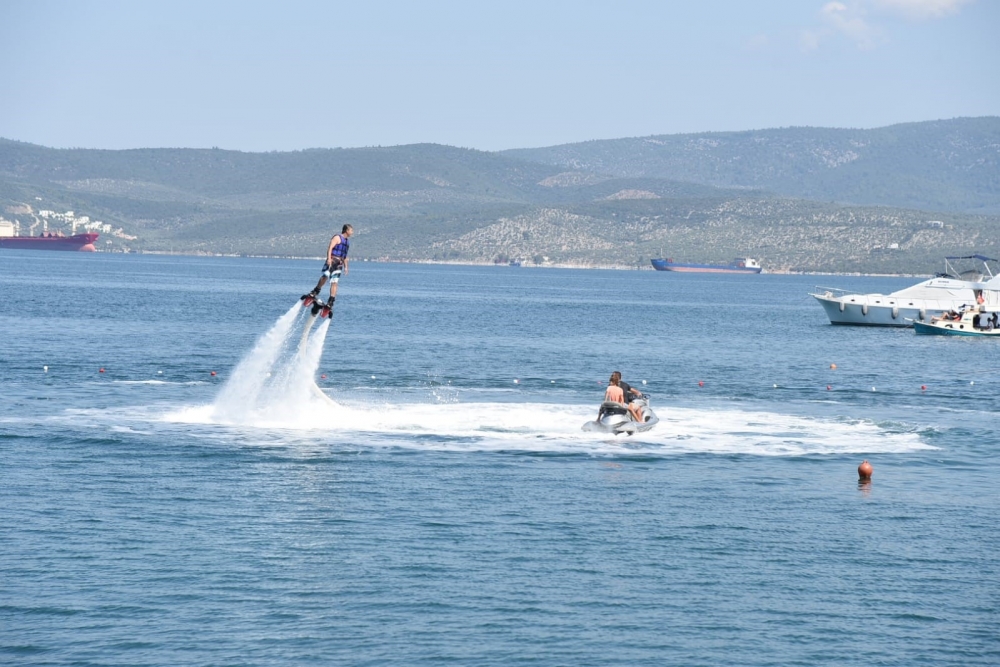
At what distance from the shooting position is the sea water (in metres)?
21.7

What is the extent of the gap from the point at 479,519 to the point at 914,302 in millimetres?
86499

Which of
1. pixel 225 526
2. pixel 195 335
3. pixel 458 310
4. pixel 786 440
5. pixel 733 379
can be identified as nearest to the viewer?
pixel 225 526

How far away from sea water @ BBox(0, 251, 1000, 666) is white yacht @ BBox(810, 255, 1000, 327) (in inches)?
1834

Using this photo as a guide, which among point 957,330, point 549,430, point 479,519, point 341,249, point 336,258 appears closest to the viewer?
point 479,519

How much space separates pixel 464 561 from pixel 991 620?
9320mm

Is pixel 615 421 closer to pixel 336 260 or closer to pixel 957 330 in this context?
pixel 336 260

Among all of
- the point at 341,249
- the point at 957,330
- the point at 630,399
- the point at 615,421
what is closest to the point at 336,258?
the point at 341,249

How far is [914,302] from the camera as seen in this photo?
10862cm

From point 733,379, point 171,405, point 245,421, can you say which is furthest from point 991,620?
point 733,379

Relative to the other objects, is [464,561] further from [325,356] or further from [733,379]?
[325,356]

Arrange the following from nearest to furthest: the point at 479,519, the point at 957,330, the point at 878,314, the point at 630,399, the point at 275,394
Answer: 1. the point at 479,519
2. the point at 630,399
3. the point at 275,394
4. the point at 957,330
5. the point at 878,314

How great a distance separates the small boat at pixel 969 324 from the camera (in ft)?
315

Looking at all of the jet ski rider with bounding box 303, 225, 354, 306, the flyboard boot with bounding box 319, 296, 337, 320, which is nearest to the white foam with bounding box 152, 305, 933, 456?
the flyboard boot with bounding box 319, 296, 337, 320

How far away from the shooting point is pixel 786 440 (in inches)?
1628
